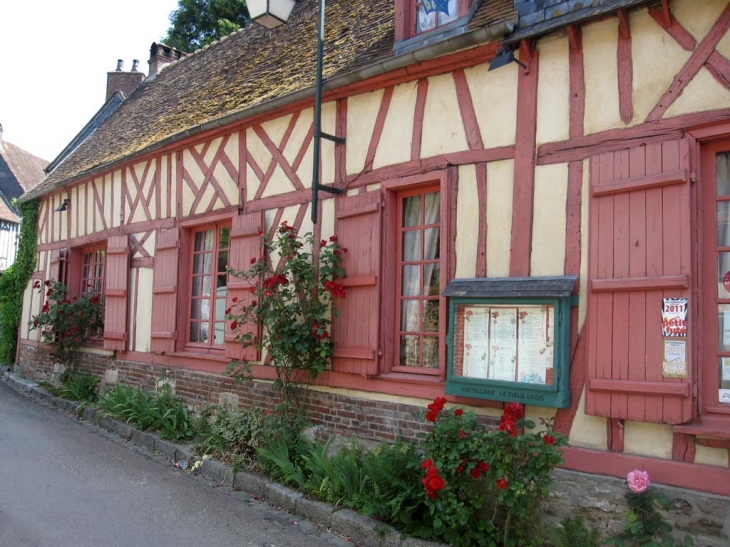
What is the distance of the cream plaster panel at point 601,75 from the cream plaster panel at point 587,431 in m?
1.75

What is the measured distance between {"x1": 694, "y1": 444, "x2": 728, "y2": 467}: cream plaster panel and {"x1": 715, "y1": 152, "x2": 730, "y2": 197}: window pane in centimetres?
144

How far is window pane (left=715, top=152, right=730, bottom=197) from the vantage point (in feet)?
11.8

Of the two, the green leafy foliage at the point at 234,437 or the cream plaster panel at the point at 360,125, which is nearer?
the cream plaster panel at the point at 360,125

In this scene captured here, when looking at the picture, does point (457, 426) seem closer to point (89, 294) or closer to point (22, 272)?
point (89, 294)

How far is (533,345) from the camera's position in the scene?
4.04 meters

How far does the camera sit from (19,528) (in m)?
4.31

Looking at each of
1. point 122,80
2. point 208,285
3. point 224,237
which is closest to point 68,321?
point 208,285

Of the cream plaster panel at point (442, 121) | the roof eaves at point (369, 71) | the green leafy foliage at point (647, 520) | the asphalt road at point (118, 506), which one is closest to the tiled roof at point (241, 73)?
the roof eaves at point (369, 71)

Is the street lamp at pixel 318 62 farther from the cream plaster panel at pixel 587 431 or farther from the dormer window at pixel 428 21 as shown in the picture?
the cream plaster panel at pixel 587 431

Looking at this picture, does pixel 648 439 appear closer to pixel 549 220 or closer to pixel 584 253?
pixel 584 253

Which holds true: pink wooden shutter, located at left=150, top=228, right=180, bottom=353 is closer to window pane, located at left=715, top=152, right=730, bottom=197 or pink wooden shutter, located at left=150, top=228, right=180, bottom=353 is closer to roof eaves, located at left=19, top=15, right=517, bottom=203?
A: roof eaves, located at left=19, top=15, right=517, bottom=203

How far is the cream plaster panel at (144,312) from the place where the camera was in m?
8.20

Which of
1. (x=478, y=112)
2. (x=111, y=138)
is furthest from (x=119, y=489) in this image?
(x=111, y=138)

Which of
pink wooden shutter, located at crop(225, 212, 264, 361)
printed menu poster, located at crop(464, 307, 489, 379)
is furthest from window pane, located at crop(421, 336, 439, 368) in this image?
pink wooden shutter, located at crop(225, 212, 264, 361)
